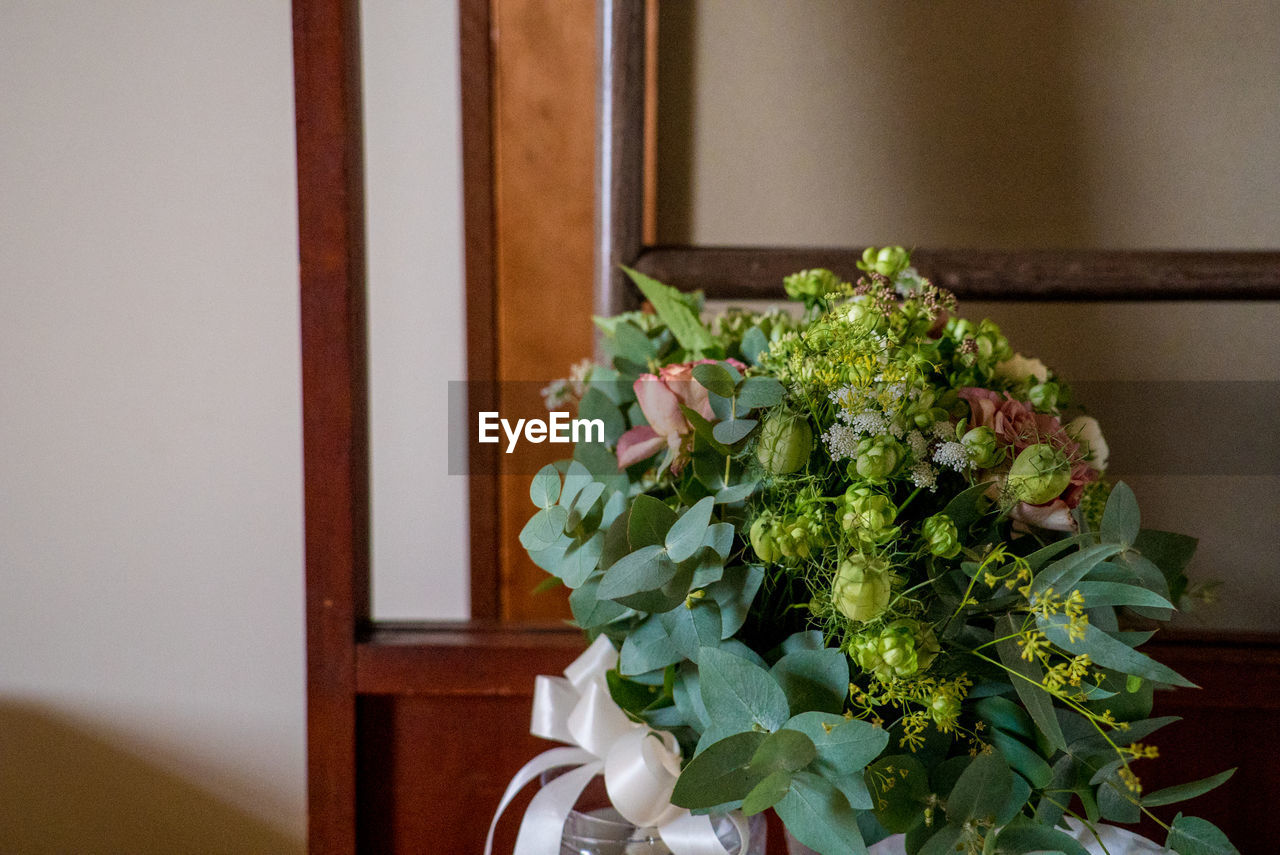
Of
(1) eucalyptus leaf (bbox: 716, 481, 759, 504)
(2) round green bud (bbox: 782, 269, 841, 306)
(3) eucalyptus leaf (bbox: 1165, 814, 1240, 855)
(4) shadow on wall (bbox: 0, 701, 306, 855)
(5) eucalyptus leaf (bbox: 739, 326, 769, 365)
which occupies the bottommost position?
(4) shadow on wall (bbox: 0, 701, 306, 855)

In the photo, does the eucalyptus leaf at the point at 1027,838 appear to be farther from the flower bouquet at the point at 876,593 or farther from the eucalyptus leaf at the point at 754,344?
the eucalyptus leaf at the point at 754,344

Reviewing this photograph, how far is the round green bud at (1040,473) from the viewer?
285 mm

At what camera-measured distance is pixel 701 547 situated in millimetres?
304

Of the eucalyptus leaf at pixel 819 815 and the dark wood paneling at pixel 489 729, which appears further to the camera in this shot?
the dark wood paneling at pixel 489 729

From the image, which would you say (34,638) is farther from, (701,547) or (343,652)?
(701,547)

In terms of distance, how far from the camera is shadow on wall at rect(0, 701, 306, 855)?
61 centimetres

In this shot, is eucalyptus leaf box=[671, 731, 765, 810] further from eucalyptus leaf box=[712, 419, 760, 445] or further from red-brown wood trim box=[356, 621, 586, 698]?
red-brown wood trim box=[356, 621, 586, 698]

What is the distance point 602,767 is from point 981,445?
9.6 inches

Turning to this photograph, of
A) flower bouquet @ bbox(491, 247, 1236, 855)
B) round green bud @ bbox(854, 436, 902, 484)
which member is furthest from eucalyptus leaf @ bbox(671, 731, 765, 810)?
round green bud @ bbox(854, 436, 902, 484)

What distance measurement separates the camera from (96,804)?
2.04ft

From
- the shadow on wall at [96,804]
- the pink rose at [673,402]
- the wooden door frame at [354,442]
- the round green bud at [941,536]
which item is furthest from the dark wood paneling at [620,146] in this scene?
the shadow on wall at [96,804]

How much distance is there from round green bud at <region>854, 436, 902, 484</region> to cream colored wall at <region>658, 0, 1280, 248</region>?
0.96 feet

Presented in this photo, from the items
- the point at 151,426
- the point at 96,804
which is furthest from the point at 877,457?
the point at 96,804

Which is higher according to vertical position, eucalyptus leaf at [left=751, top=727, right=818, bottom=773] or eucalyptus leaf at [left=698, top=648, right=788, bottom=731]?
eucalyptus leaf at [left=698, top=648, right=788, bottom=731]
